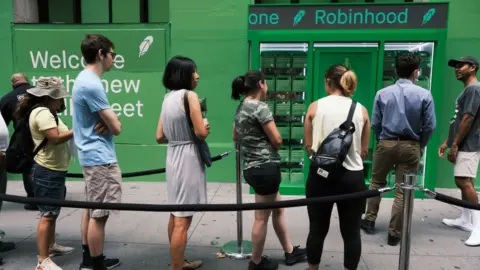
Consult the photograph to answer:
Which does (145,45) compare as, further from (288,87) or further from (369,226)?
(369,226)

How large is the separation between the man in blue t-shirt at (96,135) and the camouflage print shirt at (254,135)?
1.02 m

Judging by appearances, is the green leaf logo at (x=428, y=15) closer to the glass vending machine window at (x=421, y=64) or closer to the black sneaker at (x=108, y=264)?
the glass vending machine window at (x=421, y=64)

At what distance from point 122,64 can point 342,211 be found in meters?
4.94

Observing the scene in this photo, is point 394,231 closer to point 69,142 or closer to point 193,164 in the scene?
point 193,164

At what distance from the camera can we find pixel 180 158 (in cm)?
287

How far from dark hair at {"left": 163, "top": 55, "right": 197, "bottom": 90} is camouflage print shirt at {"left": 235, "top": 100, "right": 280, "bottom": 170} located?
0.50m

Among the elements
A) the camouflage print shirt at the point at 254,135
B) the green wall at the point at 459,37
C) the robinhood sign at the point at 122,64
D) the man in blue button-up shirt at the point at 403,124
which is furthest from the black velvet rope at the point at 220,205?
the green wall at the point at 459,37

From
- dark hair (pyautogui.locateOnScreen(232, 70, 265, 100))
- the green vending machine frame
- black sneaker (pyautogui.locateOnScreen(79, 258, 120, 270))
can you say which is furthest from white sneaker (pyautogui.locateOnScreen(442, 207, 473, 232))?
black sneaker (pyautogui.locateOnScreen(79, 258, 120, 270))

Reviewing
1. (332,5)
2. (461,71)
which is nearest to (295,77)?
(332,5)

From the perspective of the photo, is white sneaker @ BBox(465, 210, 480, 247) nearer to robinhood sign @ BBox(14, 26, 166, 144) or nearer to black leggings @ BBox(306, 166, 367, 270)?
black leggings @ BBox(306, 166, 367, 270)

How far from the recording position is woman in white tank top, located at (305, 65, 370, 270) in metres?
2.61

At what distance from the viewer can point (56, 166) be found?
3.18 m

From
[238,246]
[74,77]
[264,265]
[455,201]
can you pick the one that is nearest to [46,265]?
[238,246]

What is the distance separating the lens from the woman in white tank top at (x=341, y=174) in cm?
261
